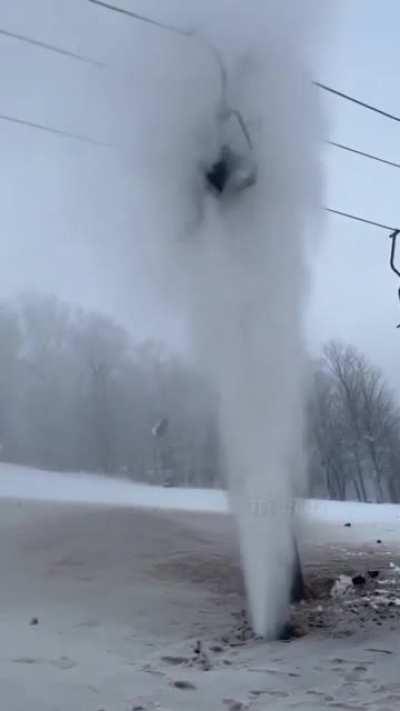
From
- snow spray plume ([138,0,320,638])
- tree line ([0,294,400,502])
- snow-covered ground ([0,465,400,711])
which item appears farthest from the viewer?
→ tree line ([0,294,400,502])

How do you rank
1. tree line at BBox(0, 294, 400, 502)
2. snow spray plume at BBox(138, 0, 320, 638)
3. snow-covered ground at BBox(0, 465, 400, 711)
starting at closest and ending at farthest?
1. snow-covered ground at BBox(0, 465, 400, 711)
2. snow spray plume at BBox(138, 0, 320, 638)
3. tree line at BBox(0, 294, 400, 502)

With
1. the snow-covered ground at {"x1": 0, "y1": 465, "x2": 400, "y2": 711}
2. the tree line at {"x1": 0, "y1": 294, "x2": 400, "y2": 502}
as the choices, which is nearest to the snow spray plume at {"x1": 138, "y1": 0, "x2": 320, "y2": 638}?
the snow-covered ground at {"x1": 0, "y1": 465, "x2": 400, "y2": 711}

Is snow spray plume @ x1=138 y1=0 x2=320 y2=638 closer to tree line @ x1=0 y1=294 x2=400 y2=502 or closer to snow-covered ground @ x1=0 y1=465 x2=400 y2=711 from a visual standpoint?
snow-covered ground @ x1=0 y1=465 x2=400 y2=711

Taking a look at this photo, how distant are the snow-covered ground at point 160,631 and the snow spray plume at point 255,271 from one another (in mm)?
649

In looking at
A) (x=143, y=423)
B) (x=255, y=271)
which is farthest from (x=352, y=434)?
(x=255, y=271)

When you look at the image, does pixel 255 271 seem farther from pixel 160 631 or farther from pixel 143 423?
pixel 143 423

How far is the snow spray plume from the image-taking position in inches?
187

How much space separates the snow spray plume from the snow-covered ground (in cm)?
65

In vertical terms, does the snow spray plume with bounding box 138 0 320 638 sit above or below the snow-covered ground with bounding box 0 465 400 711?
above

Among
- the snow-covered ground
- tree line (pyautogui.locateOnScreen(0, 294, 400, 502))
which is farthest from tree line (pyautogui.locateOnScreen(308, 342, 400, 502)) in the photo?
the snow-covered ground

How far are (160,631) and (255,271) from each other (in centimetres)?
287

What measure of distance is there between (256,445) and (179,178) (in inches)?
101

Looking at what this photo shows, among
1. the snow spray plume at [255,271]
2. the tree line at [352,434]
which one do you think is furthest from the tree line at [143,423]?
the snow spray plume at [255,271]

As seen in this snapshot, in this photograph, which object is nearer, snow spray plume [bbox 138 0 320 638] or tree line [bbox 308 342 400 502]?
snow spray plume [bbox 138 0 320 638]
